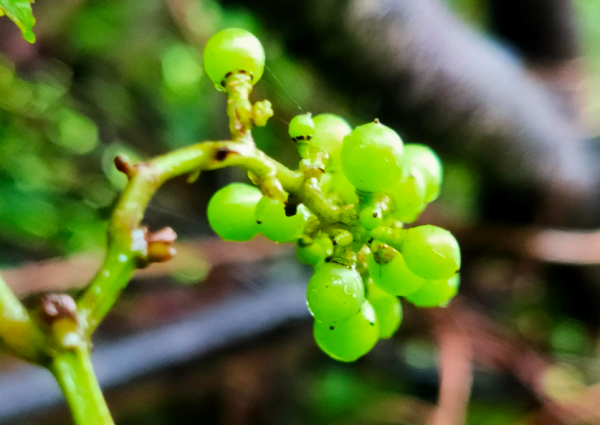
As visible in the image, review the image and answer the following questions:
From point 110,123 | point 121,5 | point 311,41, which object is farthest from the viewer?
point 110,123

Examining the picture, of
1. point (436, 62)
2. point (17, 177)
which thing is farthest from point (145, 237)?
point (17, 177)

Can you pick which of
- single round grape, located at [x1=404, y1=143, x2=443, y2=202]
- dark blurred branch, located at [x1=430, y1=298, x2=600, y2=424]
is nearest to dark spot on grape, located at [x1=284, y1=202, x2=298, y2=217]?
single round grape, located at [x1=404, y1=143, x2=443, y2=202]

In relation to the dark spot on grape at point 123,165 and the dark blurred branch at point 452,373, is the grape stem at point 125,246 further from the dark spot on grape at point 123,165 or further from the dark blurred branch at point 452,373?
the dark blurred branch at point 452,373

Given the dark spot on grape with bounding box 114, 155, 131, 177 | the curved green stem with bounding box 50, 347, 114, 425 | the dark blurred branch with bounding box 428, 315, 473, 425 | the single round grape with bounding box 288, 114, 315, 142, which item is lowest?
the curved green stem with bounding box 50, 347, 114, 425

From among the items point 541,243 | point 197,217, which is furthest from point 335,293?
point 197,217

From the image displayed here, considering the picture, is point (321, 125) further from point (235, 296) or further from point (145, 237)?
point (235, 296)

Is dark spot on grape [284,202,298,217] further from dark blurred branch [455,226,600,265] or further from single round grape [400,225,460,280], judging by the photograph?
dark blurred branch [455,226,600,265]
